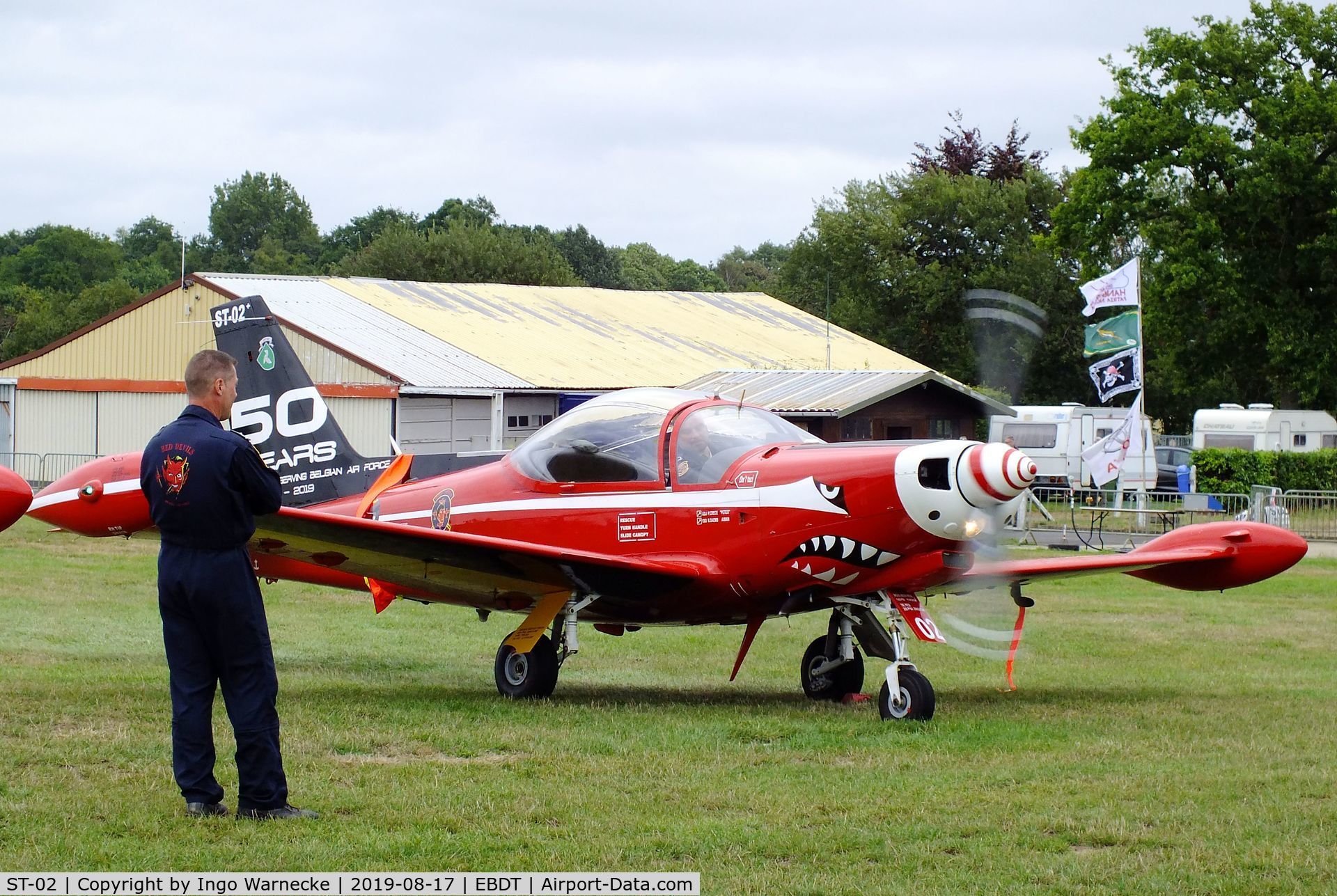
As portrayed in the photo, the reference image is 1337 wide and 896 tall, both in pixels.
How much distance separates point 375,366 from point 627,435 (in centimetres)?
1983

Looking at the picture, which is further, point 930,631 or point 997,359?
point 997,359

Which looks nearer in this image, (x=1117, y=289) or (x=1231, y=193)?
(x=1117, y=289)

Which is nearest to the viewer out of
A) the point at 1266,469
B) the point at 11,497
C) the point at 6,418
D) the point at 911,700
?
the point at 11,497

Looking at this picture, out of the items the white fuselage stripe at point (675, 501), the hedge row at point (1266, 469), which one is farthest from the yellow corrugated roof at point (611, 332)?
the white fuselage stripe at point (675, 501)

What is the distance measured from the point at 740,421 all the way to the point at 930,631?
83.4 inches

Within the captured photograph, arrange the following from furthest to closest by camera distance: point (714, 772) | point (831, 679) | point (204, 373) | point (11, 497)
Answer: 1. point (831, 679)
2. point (714, 772)
3. point (11, 497)
4. point (204, 373)

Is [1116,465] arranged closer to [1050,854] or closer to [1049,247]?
[1049,247]

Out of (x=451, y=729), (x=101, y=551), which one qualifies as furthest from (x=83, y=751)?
(x=101, y=551)

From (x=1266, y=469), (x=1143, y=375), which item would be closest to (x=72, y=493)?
(x=1266, y=469)

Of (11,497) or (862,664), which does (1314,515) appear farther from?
(11,497)

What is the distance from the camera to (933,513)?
903 cm

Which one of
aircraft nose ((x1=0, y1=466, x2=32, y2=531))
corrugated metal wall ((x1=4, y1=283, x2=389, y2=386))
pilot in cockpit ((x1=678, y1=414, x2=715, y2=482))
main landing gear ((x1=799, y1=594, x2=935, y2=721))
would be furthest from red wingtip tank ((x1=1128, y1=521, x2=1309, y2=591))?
corrugated metal wall ((x1=4, y1=283, x2=389, y2=386))

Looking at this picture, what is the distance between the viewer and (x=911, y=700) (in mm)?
9242

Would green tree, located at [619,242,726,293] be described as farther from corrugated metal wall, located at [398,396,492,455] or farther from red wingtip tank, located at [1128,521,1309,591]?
red wingtip tank, located at [1128,521,1309,591]
